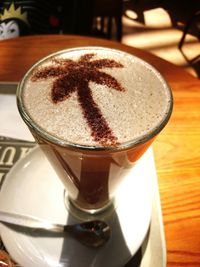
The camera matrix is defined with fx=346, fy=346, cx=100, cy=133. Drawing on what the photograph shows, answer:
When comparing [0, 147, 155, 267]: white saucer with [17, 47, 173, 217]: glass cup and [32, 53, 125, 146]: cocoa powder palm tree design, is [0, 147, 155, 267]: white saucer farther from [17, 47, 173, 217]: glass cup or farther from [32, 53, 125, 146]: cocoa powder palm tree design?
[32, 53, 125, 146]: cocoa powder palm tree design

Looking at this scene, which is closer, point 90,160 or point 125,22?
point 90,160

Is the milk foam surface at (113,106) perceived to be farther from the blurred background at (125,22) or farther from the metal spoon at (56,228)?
the blurred background at (125,22)

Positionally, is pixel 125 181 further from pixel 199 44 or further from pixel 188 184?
pixel 199 44

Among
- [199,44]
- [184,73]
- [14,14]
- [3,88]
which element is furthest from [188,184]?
[199,44]

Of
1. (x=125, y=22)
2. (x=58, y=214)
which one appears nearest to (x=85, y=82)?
(x=58, y=214)

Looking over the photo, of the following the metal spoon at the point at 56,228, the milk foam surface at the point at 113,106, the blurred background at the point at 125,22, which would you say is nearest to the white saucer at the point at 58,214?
the metal spoon at the point at 56,228

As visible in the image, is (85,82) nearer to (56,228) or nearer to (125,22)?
(56,228)
